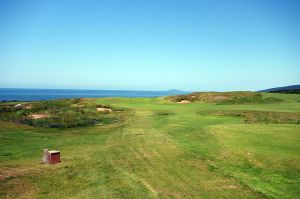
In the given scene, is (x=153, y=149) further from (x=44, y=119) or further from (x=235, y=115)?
(x=44, y=119)

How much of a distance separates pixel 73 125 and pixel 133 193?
27.6 m

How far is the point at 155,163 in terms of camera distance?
21.6 metres

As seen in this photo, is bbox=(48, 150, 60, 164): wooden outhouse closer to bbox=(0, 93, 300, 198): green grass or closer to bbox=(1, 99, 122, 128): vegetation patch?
bbox=(0, 93, 300, 198): green grass

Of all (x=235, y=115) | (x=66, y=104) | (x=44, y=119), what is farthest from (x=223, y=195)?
(x=66, y=104)

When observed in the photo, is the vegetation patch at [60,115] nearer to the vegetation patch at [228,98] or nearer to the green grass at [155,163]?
the green grass at [155,163]

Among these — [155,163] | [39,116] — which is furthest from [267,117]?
[39,116]

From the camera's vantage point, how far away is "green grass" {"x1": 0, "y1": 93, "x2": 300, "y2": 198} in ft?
53.7

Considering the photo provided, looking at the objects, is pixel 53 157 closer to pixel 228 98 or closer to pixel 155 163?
pixel 155 163

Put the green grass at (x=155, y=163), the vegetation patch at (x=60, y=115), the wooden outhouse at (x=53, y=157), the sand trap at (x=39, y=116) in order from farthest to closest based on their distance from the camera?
the sand trap at (x=39, y=116)
the vegetation patch at (x=60, y=115)
the wooden outhouse at (x=53, y=157)
the green grass at (x=155, y=163)

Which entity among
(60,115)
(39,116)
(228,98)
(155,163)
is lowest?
(155,163)

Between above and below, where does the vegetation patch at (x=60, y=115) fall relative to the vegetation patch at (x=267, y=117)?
below

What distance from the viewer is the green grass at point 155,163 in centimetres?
1636

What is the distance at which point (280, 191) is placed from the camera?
16.3m

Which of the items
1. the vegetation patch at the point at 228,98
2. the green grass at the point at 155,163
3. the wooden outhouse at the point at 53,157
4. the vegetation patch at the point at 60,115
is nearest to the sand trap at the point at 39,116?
the vegetation patch at the point at 60,115
